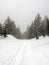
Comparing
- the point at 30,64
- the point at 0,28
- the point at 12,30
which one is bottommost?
the point at 12,30

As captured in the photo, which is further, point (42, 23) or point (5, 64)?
point (42, 23)

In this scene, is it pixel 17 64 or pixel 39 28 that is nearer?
pixel 17 64

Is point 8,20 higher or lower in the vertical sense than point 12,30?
higher

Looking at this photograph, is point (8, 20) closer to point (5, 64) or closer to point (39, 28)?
point (39, 28)

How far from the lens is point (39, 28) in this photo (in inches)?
1753

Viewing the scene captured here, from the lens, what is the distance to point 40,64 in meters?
6.69

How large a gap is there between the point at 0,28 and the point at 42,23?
16543 millimetres

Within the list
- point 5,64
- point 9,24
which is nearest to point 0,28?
point 9,24

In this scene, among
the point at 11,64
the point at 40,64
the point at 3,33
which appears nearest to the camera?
the point at 11,64

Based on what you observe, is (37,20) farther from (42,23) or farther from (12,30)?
(12,30)

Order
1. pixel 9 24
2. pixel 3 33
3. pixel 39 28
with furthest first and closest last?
pixel 9 24 < pixel 39 28 < pixel 3 33

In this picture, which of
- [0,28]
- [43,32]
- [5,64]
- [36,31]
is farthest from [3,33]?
[5,64]

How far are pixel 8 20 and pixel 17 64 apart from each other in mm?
50734

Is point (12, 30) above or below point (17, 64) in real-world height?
below
